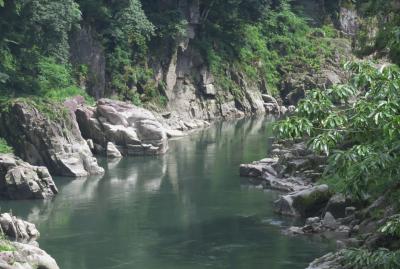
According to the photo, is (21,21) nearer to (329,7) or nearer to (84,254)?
(84,254)

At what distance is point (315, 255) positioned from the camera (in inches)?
1218

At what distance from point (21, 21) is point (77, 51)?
10.6 meters

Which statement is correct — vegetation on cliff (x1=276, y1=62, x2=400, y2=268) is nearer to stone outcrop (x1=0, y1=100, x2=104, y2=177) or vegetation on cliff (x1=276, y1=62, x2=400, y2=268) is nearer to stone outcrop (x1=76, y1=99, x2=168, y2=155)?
stone outcrop (x1=0, y1=100, x2=104, y2=177)

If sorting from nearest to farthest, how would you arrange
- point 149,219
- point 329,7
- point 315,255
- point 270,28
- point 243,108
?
point 315,255 < point 149,219 < point 243,108 < point 270,28 < point 329,7

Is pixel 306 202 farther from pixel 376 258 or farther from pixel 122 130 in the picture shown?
pixel 376 258

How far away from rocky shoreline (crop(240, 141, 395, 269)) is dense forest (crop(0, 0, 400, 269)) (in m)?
0.46

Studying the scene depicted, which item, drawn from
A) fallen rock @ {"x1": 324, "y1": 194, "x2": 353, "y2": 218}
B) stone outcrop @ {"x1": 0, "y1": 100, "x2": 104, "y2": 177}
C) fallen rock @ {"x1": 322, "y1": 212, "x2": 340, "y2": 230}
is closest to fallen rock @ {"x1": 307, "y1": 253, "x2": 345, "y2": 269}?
fallen rock @ {"x1": 322, "y1": 212, "x2": 340, "y2": 230}

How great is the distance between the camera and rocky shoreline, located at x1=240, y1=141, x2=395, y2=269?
27.6m

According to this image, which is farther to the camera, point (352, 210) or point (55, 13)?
point (55, 13)

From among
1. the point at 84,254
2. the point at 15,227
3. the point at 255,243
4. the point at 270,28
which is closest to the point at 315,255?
the point at 255,243

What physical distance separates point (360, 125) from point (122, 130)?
38850mm

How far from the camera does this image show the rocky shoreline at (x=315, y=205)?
27.6 meters

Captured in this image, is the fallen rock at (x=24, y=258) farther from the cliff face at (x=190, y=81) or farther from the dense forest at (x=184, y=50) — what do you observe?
the cliff face at (x=190, y=81)

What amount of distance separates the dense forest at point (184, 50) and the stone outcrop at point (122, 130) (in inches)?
94.8
